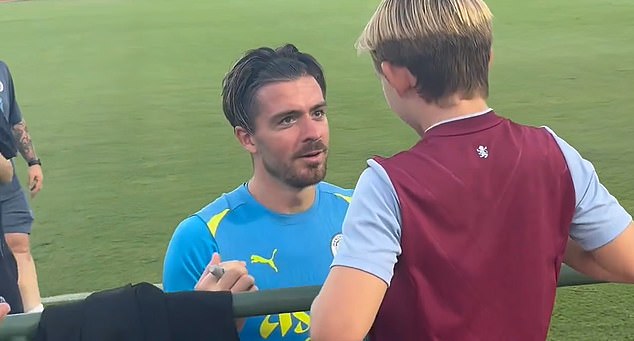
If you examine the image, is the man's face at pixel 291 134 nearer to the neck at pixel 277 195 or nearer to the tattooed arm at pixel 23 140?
the neck at pixel 277 195

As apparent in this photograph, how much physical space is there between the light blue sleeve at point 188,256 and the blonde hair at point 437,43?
2.78 ft

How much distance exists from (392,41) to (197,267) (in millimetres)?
906

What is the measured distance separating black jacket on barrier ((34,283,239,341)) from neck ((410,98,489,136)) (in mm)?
554

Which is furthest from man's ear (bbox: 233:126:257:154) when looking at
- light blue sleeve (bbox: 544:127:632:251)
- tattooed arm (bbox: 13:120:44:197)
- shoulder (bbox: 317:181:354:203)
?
tattooed arm (bbox: 13:120:44:197)

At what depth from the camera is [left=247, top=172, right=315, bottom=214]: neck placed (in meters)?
2.55

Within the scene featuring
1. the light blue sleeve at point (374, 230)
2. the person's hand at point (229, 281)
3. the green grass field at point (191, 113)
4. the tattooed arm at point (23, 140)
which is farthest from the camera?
the green grass field at point (191, 113)

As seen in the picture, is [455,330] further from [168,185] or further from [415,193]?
[168,185]

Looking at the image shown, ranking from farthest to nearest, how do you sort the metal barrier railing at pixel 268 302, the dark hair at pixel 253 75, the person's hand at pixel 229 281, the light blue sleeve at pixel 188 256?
1. the dark hair at pixel 253 75
2. the light blue sleeve at pixel 188 256
3. the person's hand at pixel 229 281
4. the metal barrier railing at pixel 268 302

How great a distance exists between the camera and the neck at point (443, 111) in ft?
5.84

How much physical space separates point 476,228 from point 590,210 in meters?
0.29

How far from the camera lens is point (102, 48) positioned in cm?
1917

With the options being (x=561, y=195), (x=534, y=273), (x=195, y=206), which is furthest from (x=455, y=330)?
(x=195, y=206)

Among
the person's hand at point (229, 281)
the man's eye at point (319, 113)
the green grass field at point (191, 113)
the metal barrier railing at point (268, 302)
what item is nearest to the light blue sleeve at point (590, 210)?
the metal barrier railing at point (268, 302)

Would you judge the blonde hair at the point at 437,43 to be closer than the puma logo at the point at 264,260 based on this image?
Yes
